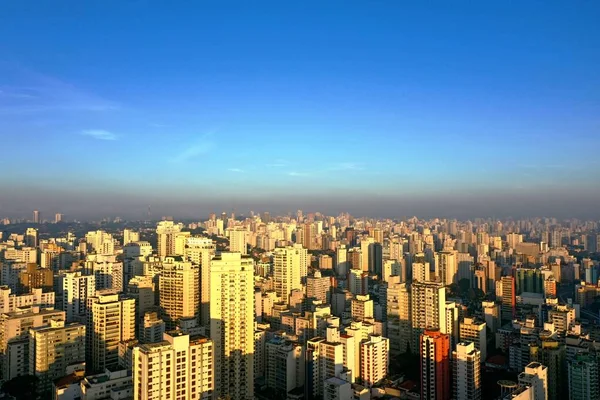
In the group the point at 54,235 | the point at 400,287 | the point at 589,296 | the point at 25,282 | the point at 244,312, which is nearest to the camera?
the point at 244,312

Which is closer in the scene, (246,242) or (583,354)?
(583,354)

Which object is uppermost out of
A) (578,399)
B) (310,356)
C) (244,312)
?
(244,312)

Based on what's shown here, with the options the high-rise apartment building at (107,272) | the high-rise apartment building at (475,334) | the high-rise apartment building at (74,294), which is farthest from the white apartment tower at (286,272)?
the high-rise apartment building at (475,334)

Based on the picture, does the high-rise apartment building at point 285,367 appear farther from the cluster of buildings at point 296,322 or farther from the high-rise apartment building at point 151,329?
the high-rise apartment building at point 151,329

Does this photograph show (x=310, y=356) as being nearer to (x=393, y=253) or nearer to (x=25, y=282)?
(x=25, y=282)

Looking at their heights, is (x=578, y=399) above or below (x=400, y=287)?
below

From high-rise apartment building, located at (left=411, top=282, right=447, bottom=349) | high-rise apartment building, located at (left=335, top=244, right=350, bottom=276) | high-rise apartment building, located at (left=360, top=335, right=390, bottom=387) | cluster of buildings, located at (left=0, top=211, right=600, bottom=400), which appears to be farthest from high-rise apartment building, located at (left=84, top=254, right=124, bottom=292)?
high-rise apartment building, located at (left=335, top=244, right=350, bottom=276)

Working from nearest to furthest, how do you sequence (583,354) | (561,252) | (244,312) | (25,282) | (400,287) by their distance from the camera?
(244,312) → (583,354) → (400,287) → (25,282) → (561,252)

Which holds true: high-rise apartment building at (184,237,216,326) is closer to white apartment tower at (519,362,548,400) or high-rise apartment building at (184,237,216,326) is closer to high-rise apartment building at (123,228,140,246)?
white apartment tower at (519,362,548,400)

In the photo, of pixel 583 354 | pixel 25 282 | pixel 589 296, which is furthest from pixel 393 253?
pixel 25 282
